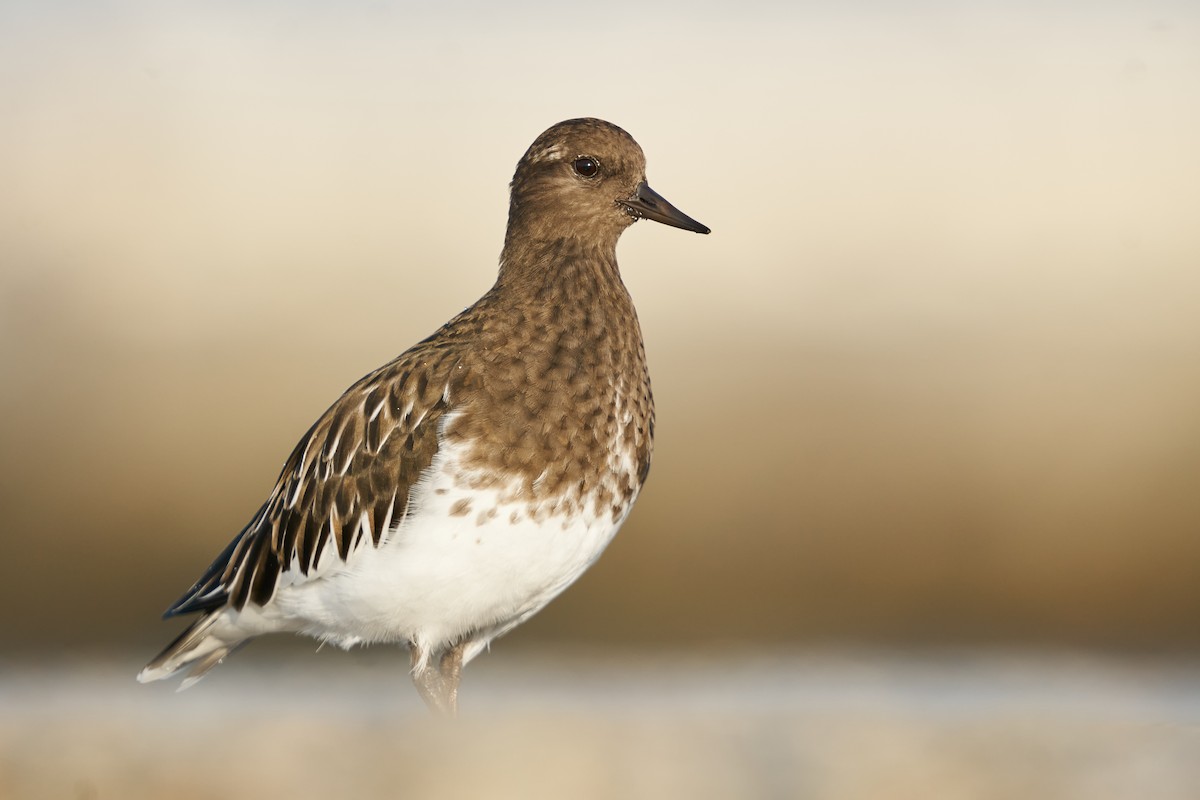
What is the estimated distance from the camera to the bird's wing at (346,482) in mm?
6938

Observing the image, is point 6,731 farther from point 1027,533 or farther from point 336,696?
point 1027,533

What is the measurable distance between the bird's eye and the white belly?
146 centimetres

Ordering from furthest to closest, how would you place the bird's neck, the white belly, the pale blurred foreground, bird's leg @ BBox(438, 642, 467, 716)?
1. bird's leg @ BBox(438, 642, 467, 716)
2. the bird's neck
3. the white belly
4. the pale blurred foreground

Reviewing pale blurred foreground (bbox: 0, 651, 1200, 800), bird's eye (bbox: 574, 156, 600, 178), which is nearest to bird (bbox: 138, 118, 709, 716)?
bird's eye (bbox: 574, 156, 600, 178)

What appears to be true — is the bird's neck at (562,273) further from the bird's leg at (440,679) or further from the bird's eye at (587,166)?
the bird's leg at (440,679)

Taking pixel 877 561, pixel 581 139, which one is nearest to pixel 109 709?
pixel 581 139

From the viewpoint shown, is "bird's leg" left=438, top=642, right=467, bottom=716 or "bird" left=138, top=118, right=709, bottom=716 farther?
"bird's leg" left=438, top=642, right=467, bottom=716

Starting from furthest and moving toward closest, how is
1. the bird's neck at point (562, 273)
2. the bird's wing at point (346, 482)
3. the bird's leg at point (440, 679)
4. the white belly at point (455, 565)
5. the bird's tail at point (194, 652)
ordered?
the bird's tail at point (194, 652) < the bird's neck at point (562, 273) < the bird's leg at point (440, 679) < the bird's wing at point (346, 482) < the white belly at point (455, 565)

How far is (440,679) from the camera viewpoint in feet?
24.0

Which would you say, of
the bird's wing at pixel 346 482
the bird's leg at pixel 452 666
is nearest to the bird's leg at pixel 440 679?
the bird's leg at pixel 452 666

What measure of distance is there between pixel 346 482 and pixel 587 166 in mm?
1614

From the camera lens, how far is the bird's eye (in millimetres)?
7512

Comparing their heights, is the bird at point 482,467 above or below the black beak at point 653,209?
below

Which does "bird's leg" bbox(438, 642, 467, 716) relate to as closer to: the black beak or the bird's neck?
the bird's neck
